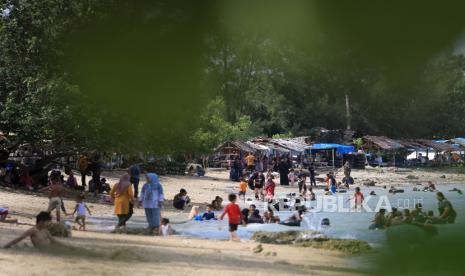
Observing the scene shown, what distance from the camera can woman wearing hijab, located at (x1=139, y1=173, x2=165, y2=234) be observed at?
13.9 meters

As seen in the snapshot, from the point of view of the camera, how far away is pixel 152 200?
13859 millimetres

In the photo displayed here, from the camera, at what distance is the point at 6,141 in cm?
2014

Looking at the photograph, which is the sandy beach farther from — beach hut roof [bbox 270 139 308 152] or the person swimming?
beach hut roof [bbox 270 139 308 152]

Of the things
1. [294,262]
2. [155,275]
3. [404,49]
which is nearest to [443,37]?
[404,49]

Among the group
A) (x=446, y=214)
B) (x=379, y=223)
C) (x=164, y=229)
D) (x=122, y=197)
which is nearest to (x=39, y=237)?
(x=122, y=197)

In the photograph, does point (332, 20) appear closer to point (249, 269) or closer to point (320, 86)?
point (320, 86)

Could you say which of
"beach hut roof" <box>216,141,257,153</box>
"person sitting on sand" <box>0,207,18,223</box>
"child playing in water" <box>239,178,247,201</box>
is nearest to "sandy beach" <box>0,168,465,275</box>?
"person sitting on sand" <box>0,207,18,223</box>

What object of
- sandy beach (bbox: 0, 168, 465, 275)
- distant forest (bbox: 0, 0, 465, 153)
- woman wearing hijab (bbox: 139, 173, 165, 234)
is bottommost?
sandy beach (bbox: 0, 168, 465, 275)

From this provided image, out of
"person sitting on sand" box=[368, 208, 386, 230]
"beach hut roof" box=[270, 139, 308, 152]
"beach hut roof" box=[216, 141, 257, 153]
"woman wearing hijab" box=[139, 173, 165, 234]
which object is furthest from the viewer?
"beach hut roof" box=[216, 141, 257, 153]

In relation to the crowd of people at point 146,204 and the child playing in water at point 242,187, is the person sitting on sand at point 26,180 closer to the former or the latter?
the crowd of people at point 146,204

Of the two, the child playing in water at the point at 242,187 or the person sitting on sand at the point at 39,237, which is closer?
the person sitting on sand at the point at 39,237

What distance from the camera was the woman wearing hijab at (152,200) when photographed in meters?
13.9

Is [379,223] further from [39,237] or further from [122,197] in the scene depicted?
[122,197]

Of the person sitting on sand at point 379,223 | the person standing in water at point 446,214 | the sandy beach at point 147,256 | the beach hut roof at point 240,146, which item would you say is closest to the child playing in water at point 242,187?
the sandy beach at point 147,256
